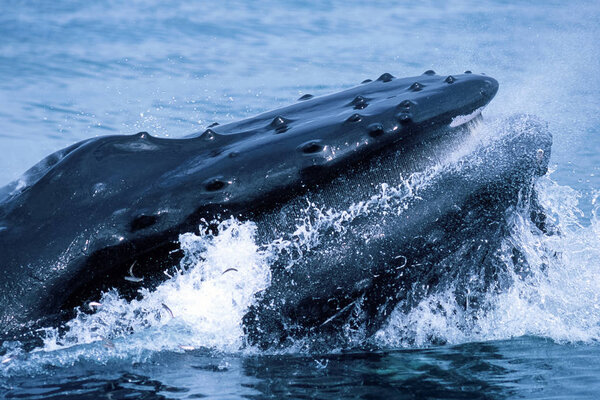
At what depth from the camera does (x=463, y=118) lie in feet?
19.3

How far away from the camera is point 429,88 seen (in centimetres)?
591

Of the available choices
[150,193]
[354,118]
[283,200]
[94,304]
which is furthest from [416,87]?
[94,304]

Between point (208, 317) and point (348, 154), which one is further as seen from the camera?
point (208, 317)

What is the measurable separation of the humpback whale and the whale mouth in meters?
0.02

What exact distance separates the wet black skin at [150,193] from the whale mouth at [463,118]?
16cm

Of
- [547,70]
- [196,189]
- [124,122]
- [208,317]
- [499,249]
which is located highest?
[547,70]

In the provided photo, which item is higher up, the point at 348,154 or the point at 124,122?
the point at 124,122

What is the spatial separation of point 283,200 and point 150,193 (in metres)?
0.87

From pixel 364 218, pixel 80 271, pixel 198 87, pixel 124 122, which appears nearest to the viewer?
pixel 80 271

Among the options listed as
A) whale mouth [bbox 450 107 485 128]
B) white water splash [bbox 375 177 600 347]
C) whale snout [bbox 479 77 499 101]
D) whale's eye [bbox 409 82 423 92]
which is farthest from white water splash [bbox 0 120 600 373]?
whale's eye [bbox 409 82 423 92]

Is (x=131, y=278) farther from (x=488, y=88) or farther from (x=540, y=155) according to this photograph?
(x=540, y=155)

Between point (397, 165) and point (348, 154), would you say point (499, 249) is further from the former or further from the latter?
point (348, 154)

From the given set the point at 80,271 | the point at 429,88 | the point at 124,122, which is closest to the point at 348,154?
the point at 429,88

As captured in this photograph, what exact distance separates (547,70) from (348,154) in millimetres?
27023
